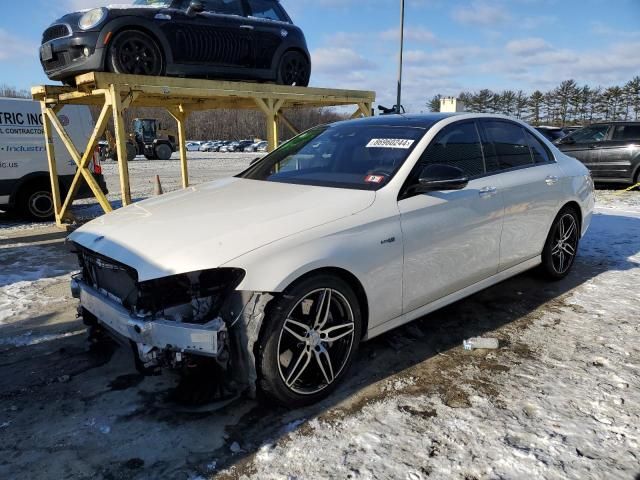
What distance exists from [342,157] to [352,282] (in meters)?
1.17

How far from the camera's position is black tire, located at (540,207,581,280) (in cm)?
473

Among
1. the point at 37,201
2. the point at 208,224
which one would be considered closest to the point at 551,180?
the point at 208,224

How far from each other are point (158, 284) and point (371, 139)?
1955mm

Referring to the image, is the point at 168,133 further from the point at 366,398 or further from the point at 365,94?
the point at 366,398

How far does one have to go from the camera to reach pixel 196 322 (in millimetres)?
2523

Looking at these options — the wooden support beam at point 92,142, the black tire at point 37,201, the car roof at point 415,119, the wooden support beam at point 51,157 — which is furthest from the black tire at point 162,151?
the car roof at point 415,119

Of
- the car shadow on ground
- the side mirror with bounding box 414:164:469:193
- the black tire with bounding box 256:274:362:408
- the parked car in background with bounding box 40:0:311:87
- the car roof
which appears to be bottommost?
the car shadow on ground

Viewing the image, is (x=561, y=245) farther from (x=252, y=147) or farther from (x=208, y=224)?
(x=252, y=147)

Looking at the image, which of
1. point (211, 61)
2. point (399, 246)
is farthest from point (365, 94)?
point (399, 246)

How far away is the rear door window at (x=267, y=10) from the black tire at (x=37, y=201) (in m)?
5.03

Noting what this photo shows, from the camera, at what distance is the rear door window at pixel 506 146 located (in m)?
4.11

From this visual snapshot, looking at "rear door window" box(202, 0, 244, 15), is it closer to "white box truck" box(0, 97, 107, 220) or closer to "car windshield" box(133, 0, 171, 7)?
"car windshield" box(133, 0, 171, 7)

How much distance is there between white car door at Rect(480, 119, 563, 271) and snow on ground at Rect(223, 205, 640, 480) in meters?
0.91

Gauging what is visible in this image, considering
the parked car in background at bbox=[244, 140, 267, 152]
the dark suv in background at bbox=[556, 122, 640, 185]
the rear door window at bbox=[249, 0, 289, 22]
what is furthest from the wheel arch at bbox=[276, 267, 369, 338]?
the parked car in background at bbox=[244, 140, 267, 152]
